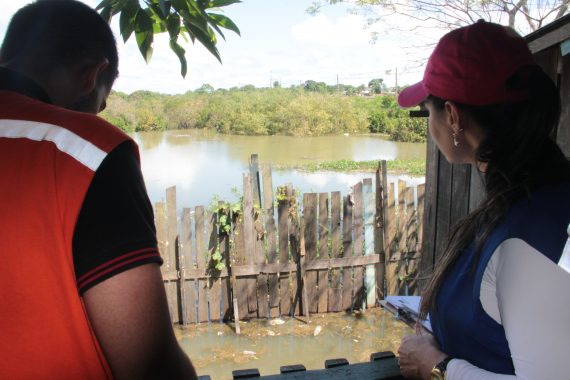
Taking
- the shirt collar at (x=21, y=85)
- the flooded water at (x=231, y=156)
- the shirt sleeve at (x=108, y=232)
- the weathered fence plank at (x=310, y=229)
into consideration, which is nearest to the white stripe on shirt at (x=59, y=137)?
the shirt sleeve at (x=108, y=232)

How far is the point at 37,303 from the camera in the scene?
2.59 feet

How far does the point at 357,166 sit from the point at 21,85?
14.6m

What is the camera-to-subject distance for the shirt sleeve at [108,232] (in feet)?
2.54

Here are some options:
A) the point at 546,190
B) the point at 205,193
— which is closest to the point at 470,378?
the point at 546,190

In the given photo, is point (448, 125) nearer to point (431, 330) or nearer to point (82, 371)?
point (431, 330)

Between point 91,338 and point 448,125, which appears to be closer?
point 91,338

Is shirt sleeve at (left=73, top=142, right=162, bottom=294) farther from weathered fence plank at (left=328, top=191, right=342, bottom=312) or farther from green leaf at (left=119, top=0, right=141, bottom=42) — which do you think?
weathered fence plank at (left=328, top=191, right=342, bottom=312)

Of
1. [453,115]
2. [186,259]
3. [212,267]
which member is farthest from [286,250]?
[453,115]

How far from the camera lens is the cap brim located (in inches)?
50.1

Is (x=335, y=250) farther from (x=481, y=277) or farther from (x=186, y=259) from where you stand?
(x=481, y=277)

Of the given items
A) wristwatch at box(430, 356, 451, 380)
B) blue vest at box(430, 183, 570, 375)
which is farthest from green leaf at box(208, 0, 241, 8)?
wristwatch at box(430, 356, 451, 380)

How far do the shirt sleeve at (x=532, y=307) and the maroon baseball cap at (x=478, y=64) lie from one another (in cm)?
36

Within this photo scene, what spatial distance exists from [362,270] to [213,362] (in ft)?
7.43

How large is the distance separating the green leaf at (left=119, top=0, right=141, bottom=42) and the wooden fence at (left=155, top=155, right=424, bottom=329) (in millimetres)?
4319
